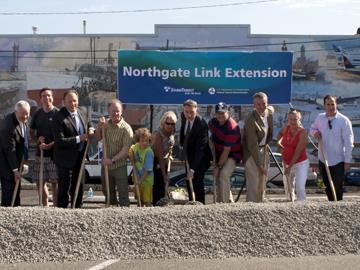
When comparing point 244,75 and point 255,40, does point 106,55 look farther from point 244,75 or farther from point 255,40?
point 244,75

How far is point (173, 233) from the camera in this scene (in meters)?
6.68

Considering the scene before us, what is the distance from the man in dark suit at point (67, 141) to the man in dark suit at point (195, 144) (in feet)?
4.38

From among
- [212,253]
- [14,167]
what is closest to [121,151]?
[14,167]

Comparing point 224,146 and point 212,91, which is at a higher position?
point 212,91

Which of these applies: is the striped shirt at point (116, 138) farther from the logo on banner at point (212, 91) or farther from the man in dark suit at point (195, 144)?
the logo on banner at point (212, 91)

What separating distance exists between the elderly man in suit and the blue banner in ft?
25.1

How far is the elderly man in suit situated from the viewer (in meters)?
8.65

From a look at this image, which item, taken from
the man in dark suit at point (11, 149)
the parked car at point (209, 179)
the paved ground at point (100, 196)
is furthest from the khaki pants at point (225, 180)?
the parked car at point (209, 179)

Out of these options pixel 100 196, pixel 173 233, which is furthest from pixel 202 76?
pixel 173 233

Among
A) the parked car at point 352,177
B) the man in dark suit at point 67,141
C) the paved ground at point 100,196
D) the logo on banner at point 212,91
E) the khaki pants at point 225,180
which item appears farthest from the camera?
the parked car at point 352,177

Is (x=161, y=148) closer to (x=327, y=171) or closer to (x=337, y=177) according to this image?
(x=327, y=171)

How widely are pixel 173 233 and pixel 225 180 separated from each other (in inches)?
86.9

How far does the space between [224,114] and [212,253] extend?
2564 millimetres

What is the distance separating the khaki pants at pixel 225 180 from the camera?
8.72 m
